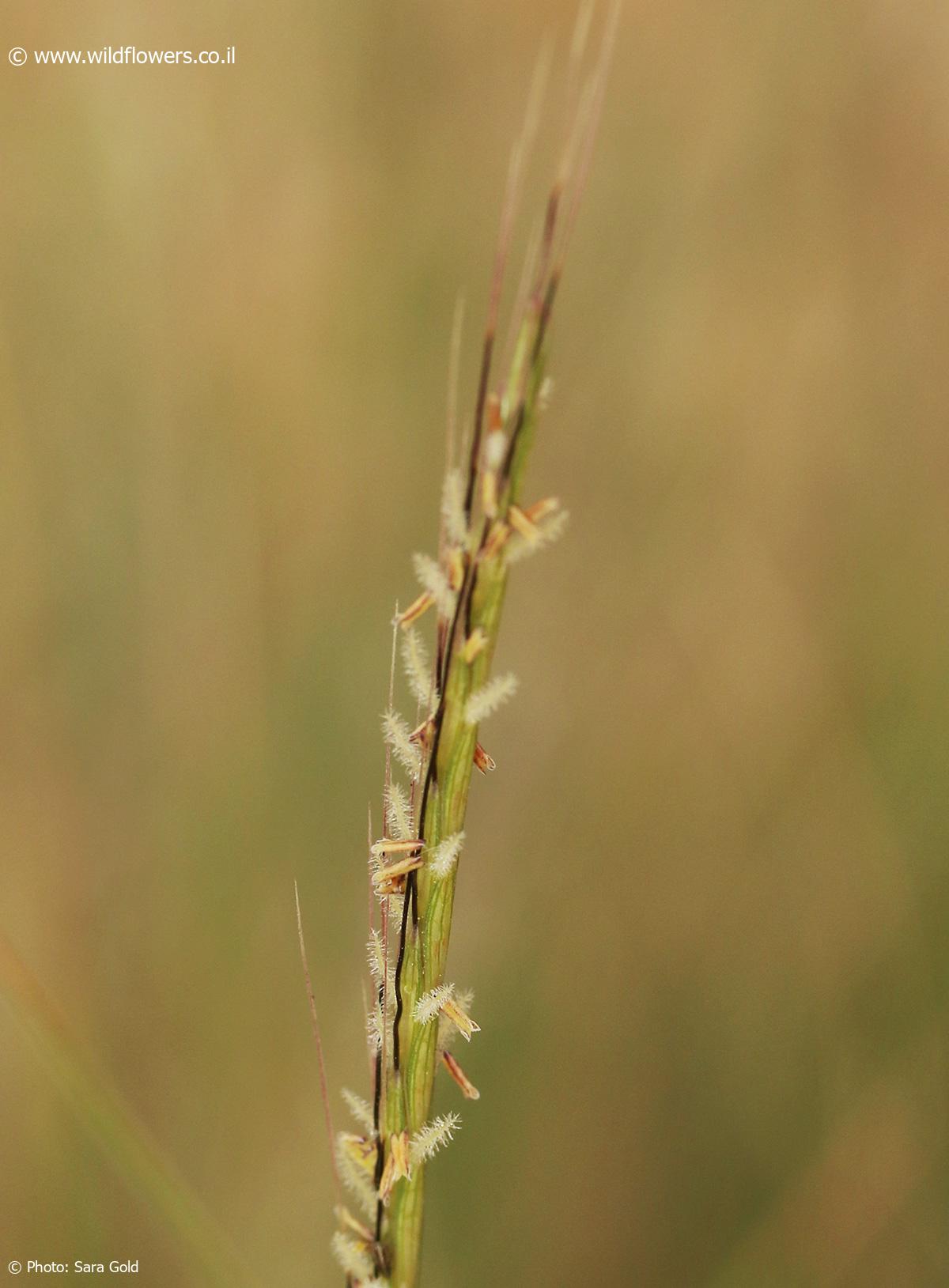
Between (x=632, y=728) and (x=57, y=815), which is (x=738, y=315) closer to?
(x=632, y=728)

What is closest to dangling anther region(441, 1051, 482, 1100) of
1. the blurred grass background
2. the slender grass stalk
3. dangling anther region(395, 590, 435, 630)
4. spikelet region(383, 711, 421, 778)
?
the slender grass stalk

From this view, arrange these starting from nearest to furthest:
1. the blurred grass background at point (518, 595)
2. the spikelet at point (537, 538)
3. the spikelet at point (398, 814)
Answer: the spikelet at point (537, 538) < the spikelet at point (398, 814) < the blurred grass background at point (518, 595)

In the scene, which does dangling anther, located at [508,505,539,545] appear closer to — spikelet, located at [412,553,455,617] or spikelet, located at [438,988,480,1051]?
spikelet, located at [412,553,455,617]

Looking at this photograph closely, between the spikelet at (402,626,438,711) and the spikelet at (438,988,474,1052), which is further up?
the spikelet at (402,626,438,711)

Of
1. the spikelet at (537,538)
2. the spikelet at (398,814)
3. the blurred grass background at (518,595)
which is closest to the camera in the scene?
the spikelet at (537,538)

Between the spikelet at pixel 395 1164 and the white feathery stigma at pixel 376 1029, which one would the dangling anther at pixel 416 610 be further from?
the spikelet at pixel 395 1164

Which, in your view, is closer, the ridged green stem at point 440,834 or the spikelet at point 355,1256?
the ridged green stem at point 440,834

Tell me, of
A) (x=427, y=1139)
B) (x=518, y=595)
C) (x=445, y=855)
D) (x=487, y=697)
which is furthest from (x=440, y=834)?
(x=518, y=595)

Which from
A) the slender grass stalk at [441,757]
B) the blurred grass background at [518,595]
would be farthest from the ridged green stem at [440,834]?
the blurred grass background at [518,595]

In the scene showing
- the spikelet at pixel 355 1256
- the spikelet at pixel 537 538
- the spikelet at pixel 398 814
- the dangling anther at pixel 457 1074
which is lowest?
the spikelet at pixel 355 1256
